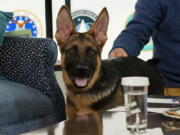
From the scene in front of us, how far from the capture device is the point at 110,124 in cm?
111

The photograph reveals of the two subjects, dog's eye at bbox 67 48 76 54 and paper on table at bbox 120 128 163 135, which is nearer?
paper on table at bbox 120 128 163 135

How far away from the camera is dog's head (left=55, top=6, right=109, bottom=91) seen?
6.67 ft

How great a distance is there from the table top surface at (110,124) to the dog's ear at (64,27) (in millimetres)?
914

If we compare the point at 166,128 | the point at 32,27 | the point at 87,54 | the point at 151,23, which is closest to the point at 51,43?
the point at 87,54

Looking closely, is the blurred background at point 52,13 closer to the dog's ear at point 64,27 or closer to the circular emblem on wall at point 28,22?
the circular emblem on wall at point 28,22

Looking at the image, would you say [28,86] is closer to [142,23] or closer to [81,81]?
[81,81]

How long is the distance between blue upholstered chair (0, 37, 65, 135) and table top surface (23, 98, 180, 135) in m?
0.66

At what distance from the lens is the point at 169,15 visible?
2.20 m

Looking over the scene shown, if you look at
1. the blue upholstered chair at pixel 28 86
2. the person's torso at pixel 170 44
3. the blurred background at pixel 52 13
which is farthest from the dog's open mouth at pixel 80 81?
the blurred background at pixel 52 13

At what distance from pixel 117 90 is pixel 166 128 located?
104 centimetres

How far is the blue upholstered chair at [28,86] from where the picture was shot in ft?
5.84

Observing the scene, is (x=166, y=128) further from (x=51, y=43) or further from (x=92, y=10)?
(x=92, y=10)

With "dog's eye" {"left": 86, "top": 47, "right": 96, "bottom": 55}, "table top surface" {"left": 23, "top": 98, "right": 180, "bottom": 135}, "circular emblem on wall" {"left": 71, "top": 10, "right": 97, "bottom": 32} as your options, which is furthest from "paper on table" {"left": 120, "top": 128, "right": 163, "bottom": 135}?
"circular emblem on wall" {"left": 71, "top": 10, "right": 97, "bottom": 32}

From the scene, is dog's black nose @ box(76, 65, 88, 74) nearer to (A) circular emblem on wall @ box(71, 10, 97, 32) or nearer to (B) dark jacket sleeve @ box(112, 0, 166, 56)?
(B) dark jacket sleeve @ box(112, 0, 166, 56)
